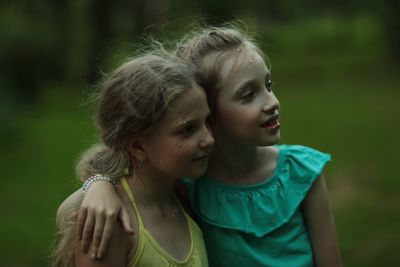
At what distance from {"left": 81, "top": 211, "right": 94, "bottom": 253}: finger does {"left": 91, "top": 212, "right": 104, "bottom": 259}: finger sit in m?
0.02

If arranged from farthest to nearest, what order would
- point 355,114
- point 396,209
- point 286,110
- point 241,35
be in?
1. point 286,110
2. point 355,114
3. point 396,209
4. point 241,35

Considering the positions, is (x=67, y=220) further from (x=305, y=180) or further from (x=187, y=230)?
(x=305, y=180)

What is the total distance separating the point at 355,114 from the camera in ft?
44.7

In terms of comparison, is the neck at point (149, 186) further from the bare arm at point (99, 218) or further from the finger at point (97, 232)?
the finger at point (97, 232)

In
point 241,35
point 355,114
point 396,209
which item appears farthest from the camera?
point 355,114

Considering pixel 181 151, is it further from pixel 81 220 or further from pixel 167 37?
pixel 167 37

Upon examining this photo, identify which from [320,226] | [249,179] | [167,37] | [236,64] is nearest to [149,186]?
[249,179]

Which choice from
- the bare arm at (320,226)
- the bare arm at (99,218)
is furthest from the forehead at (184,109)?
the bare arm at (320,226)

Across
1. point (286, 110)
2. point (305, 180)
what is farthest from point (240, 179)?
point (286, 110)

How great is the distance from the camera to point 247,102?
8.66 feet

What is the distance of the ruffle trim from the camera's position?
274 centimetres

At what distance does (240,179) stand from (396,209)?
190 inches

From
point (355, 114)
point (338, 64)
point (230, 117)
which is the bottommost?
point (338, 64)

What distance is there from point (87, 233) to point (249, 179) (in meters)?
0.74
